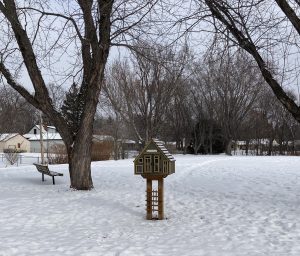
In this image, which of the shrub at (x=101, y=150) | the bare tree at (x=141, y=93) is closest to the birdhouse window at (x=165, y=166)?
the bare tree at (x=141, y=93)

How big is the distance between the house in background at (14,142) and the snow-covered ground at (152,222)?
65.6 m

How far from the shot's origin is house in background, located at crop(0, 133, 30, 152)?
254 feet

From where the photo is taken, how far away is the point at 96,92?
13.4 m

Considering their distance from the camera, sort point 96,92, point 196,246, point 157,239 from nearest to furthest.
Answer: point 196,246 < point 157,239 < point 96,92

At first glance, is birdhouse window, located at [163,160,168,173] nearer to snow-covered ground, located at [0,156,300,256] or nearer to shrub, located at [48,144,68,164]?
snow-covered ground, located at [0,156,300,256]

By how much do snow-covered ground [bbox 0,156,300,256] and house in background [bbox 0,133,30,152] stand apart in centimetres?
6564

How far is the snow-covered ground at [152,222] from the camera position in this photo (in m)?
6.83

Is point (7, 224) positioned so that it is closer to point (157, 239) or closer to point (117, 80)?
point (157, 239)

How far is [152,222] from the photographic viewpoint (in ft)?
28.9

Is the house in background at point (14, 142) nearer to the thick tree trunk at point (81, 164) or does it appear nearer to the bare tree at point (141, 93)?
the bare tree at point (141, 93)

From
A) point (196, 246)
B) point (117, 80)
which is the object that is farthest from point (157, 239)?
point (117, 80)

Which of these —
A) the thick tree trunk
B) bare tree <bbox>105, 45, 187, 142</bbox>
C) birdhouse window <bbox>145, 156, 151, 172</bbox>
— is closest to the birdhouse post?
birdhouse window <bbox>145, 156, 151, 172</bbox>

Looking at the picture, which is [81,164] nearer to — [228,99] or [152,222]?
[152,222]

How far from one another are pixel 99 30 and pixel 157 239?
779 centimetres
